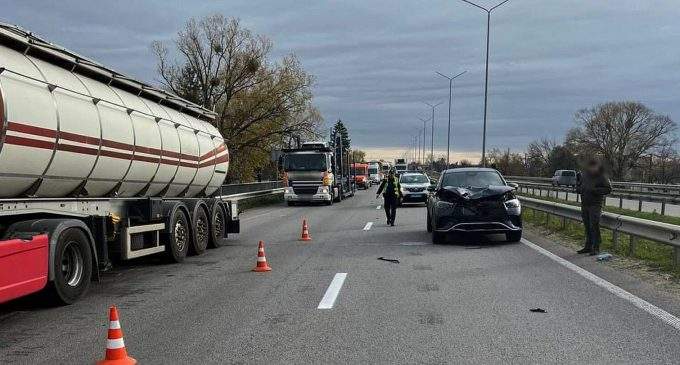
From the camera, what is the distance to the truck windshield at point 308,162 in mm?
32094

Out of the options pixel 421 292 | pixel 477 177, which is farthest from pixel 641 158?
pixel 421 292

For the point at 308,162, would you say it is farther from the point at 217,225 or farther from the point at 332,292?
the point at 332,292

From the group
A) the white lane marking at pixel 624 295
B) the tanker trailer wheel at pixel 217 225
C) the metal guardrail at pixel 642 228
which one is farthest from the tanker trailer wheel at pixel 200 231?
the metal guardrail at pixel 642 228

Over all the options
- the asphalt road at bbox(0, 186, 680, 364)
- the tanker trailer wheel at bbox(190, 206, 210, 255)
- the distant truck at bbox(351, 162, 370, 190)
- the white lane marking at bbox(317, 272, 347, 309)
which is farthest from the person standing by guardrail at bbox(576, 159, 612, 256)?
the distant truck at bbox(351, 162, 370, 190)

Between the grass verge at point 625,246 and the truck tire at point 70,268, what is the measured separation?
791cm

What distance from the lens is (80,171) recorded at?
8703 millimetres

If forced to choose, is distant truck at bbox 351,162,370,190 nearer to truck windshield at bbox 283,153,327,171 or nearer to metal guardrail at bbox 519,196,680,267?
truck windshield at bbox 283,153,327,171

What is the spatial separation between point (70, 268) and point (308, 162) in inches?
949

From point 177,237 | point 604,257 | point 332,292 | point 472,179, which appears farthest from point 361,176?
point 332,292

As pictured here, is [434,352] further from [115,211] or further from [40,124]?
[115,211]

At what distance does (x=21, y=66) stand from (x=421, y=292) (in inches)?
214

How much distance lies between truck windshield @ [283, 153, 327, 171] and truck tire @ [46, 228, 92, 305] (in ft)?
77.6

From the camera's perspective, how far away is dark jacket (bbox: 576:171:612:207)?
470 inches

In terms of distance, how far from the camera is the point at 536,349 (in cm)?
571
